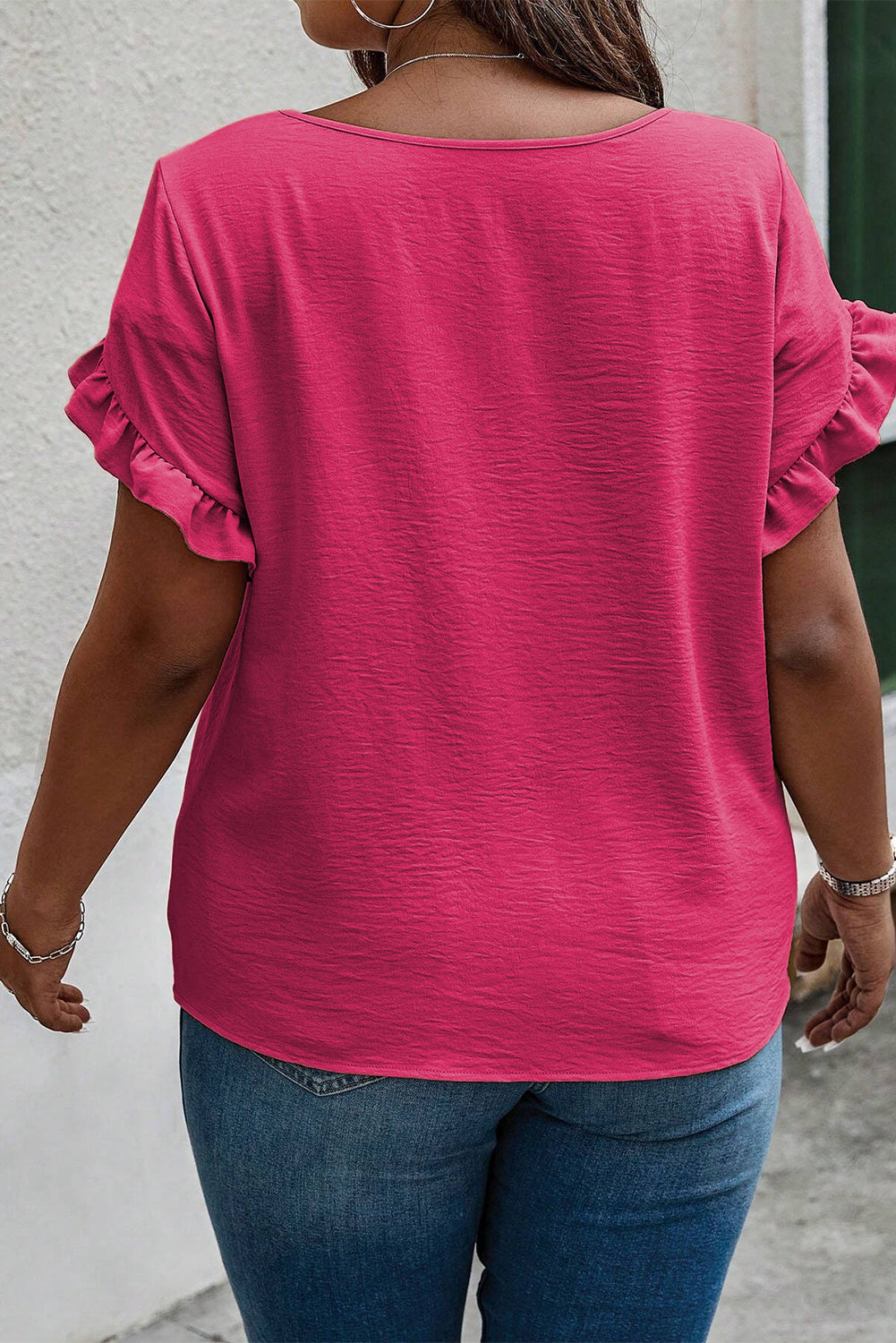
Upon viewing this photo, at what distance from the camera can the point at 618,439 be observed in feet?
3.30

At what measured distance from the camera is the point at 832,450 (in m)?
1.09

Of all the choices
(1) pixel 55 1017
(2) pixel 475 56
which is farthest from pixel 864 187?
(1) pixel 55 1017

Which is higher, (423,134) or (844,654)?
(423,134)

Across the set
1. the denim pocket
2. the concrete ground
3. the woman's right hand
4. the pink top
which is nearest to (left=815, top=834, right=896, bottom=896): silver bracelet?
the woman's right hand

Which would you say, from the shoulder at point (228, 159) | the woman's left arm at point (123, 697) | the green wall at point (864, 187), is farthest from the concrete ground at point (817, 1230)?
the shoulder at point (228, 159)

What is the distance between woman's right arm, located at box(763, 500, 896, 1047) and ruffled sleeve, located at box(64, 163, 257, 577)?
17.4 inches

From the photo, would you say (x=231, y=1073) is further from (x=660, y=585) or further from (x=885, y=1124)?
(x=885, y=1124)

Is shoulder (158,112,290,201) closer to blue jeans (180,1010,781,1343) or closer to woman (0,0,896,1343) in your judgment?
woman (0,0,896,1343)

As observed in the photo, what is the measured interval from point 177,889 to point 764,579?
54cm

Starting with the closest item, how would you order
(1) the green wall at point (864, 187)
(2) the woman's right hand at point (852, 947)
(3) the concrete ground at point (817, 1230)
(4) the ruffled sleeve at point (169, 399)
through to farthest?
(4) the ruffled sleeve at point (169, 399), (2) the woman's right hand at point (852, 947), (3) the concrete ground at point (817, 1230), (1) the green wall at point (864, 187)

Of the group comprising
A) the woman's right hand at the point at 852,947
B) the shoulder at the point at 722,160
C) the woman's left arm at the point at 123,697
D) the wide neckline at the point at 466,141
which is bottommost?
the woman's right hand at the point at 852,947

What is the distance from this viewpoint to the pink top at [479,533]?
3.18 ft

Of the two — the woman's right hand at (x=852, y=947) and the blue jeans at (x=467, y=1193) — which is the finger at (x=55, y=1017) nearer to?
the blue jeans at (x=467, y=1193)

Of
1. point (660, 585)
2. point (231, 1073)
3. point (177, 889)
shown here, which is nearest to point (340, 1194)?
point (231, 1073)
